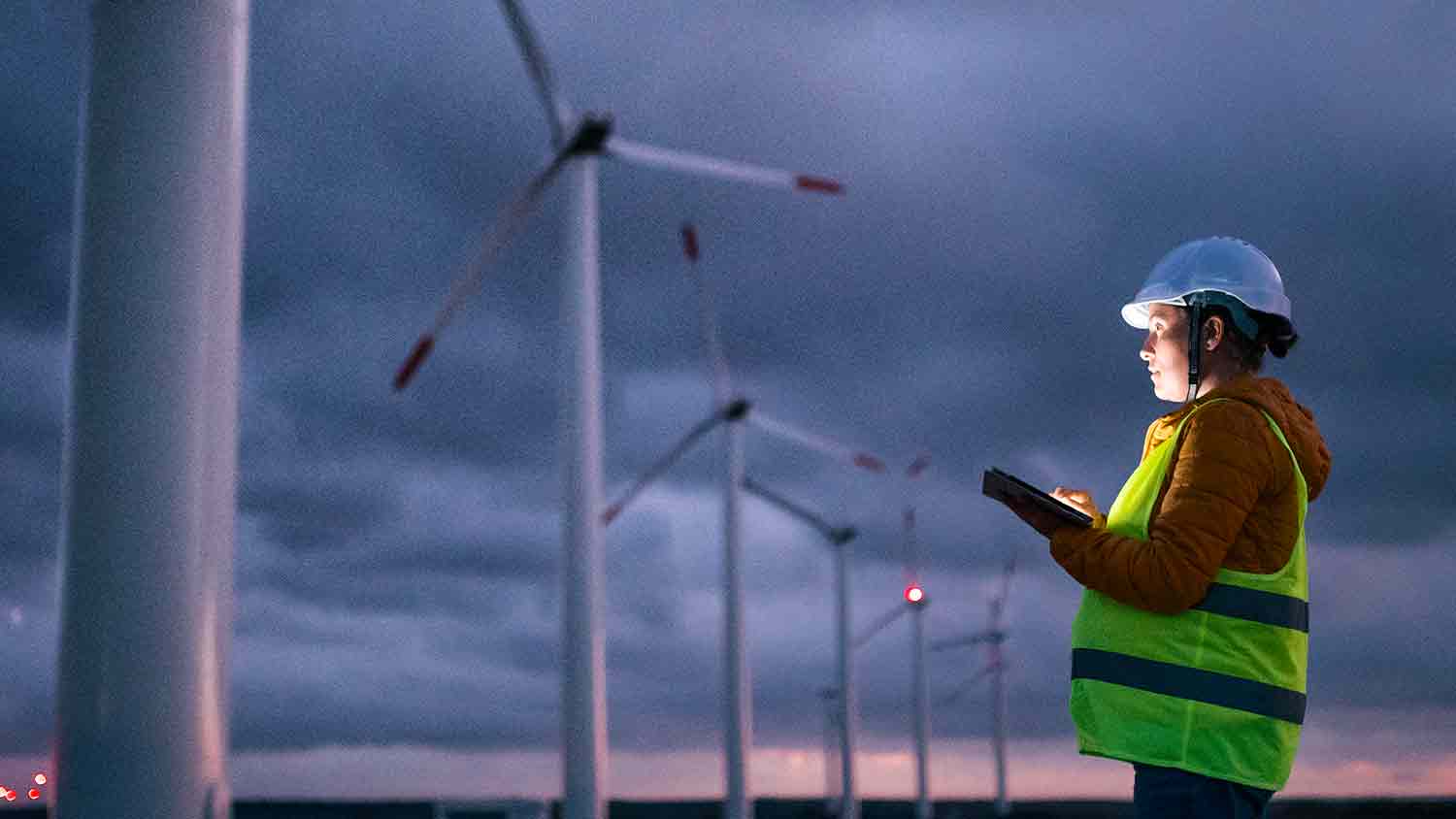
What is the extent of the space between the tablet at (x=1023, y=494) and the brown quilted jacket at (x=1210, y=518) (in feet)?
0.15

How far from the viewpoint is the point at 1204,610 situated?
17.4ft

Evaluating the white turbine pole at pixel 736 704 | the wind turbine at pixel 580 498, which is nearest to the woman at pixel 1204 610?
the wind turbine at pixel 580 498

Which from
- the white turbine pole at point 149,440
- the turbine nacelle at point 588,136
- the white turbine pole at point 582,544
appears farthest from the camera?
the turbine nacelle at point 588,136

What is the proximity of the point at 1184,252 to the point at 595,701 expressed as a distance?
27623mm

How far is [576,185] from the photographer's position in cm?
3891

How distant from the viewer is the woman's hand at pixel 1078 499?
5773 millimetres

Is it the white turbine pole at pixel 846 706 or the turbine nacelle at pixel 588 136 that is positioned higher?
the turbine nacelle at pixel 588 136

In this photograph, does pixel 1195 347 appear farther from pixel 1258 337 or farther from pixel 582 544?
pixel 582 544

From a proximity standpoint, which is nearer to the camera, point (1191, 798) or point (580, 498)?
point (1191, 798)

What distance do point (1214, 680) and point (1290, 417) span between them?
3.33ft

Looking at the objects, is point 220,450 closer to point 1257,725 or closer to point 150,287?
point 150,287

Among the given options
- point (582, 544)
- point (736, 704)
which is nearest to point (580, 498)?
point (582, 544)

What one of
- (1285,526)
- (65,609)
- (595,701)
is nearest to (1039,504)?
(1285,526)

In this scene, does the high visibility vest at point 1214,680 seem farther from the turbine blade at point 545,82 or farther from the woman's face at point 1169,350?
the turbine blade at point 545,82
